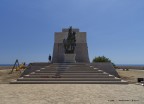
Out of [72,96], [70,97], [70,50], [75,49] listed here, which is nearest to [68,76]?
[70,50]

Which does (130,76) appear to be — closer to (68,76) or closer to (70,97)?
(68,76)

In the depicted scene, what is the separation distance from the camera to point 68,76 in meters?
16.9

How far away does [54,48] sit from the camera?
30.4 metres

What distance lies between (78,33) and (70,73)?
13941mm

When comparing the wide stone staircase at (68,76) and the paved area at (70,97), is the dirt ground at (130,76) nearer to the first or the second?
the wide stone staircase at (68,76)

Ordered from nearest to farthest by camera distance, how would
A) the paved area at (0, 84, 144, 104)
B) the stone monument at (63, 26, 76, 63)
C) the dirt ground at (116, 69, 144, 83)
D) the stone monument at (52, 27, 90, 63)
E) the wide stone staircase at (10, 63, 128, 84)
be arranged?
the paved area at (0, 84, 144, 104), the wide stone staircase at (10, 63, 128, 84), the dirt ground at (116, 69, 144, 83), the stone monument at (63, 26, 76, 63), the stone monument at (52, 27, 90, 63)

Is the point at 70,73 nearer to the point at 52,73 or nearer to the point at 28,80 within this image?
the point at 52,73

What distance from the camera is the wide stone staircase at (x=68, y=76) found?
50.6 feet

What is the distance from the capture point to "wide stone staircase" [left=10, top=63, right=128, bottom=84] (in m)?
15.4

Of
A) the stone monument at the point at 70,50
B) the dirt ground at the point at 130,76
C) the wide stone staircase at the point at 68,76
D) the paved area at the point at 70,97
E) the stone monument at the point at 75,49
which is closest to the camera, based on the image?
the paved area at the point at 70,97

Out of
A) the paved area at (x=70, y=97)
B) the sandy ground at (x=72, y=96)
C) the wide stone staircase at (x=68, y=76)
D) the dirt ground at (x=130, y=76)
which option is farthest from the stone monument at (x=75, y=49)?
the paved area at (x=70, y=97)

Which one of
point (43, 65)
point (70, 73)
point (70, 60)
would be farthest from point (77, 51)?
point (70, 73)

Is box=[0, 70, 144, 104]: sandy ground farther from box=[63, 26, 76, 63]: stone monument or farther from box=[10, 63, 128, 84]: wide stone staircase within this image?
box=[63, 26, 76, 63]: stone monument

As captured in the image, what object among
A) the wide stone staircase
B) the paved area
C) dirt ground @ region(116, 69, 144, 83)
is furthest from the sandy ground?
dirt ground @ region(116, 69, 144, 83)
